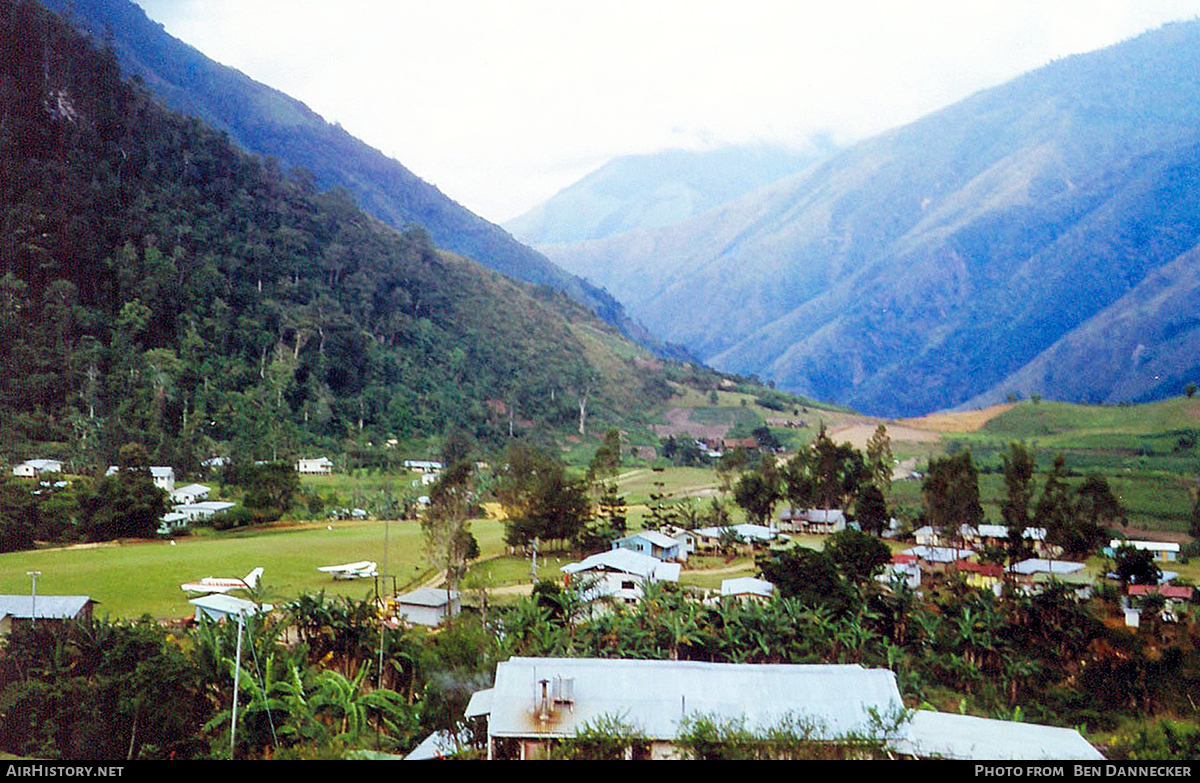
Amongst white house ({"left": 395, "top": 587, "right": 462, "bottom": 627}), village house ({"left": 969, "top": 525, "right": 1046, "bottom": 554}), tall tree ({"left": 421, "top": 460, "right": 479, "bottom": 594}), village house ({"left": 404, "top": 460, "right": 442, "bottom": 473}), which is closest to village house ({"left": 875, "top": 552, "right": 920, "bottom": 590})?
village house ({"left": 969, "top": 525, "right": 1046, "bottom": 554})

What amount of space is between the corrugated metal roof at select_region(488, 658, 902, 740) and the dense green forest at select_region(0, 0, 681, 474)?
76.5ft

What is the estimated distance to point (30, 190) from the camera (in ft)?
119

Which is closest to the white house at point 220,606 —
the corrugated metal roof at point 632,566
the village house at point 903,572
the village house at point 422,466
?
the corrugated metal roof at point 632,566

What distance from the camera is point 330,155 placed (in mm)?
118562

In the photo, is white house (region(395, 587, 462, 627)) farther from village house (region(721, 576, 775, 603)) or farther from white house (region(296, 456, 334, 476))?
white house (region(296, 456, 334, 476))

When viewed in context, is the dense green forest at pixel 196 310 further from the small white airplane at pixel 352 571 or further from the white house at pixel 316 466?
the small white airplane at pixel 352 571

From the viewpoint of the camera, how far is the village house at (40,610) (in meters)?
12.1

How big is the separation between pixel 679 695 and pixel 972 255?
114559mm

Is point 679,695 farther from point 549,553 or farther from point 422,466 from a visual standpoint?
point 422,466

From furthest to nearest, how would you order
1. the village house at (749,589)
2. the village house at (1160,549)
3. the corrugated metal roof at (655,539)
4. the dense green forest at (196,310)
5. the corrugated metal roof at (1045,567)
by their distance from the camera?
the dense green forest at (196,310) < the village house at (1160,549) < the corrugated metal roof at (655,539) < the corrugated metal roof at (1045,567) < the village house at (749,589)

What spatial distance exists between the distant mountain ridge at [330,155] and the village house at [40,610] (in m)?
84.4

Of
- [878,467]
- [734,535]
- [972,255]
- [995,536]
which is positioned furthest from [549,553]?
[972,255]
